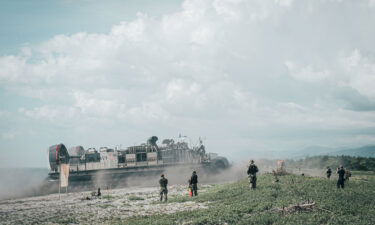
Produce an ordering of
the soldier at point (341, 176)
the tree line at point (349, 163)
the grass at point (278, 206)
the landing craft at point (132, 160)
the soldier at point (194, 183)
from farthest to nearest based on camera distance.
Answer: the tree line at point (349, 163)
the landing craft at point (132, 160)
the soldier at point (194, 183)
the soldier at point (341, 176)
the grass at point (278, 206)

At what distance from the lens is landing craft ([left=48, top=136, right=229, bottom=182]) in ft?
135

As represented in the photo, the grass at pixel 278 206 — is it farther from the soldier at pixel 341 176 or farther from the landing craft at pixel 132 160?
the landing craft at pixel 132 160

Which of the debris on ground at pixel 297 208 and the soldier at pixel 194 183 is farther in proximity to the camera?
the soldier at pixel 194 183

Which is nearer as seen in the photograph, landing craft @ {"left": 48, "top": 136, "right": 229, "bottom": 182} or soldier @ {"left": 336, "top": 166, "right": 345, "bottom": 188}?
soldier @ {"left": 336, "top": 166, "right": 345, "bottom": 188}

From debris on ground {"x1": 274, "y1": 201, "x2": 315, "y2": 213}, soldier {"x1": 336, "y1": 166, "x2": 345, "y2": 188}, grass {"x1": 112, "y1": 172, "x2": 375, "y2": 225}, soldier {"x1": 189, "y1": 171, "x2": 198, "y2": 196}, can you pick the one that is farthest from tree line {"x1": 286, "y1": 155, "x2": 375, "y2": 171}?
debris on ground {"x1": 274, "y1": 201, "x2": 315, "y2": 213}

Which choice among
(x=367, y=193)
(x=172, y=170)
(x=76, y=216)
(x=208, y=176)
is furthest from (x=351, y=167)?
(x=76, y=216)

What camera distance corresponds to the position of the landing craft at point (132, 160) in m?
41.1

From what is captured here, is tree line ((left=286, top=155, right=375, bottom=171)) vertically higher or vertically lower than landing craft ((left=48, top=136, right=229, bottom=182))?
lower

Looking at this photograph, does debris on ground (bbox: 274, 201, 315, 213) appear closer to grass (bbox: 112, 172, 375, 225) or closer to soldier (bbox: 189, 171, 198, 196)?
grass (bbox: 112, 172, 375, 225)

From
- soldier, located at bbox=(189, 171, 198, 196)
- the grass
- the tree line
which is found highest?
soldier, located at bbox=(189, 171, 198, 196)

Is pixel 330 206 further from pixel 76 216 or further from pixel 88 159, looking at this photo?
pixel 88 159

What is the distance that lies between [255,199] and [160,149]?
2642 cm

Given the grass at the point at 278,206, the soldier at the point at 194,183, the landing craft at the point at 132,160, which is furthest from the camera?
the landing craft at the point at 132,160

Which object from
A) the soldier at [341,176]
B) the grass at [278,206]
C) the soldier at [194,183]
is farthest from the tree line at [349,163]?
the soldier at [194,183]
